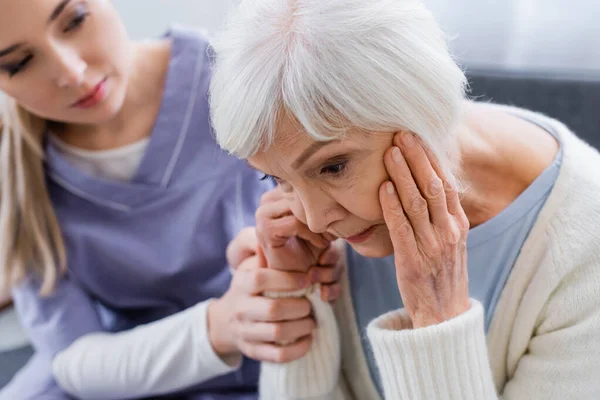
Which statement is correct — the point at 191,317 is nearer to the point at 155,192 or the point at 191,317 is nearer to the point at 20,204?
the point at 155,192

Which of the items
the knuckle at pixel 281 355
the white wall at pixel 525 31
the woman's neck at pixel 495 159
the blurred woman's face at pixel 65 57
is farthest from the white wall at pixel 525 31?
the knuckle at pixel 281 355

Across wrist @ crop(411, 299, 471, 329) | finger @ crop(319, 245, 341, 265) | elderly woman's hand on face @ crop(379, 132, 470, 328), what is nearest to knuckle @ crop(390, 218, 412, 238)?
Answer: elderly woman's hand on face @ crop(379, 132, 470, 328)

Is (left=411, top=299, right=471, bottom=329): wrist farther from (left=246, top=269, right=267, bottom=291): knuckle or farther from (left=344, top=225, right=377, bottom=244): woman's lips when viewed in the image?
(left=246, top=269, right=267, bottom=291): knuckle

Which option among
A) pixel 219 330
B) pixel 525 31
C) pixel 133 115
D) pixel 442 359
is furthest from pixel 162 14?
pixel 442 359

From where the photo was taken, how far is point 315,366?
0.85 meters

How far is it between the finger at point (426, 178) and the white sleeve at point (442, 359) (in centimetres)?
11

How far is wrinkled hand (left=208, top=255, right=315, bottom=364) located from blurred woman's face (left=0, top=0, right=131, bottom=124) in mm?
317

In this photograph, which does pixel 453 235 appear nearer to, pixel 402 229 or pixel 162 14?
pixel 402 229

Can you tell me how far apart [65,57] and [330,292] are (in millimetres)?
455

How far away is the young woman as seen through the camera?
0.92 metres

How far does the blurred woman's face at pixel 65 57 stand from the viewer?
785 millimetres

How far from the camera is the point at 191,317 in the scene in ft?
3.01

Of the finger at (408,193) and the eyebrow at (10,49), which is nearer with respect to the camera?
the finger at (408,193)

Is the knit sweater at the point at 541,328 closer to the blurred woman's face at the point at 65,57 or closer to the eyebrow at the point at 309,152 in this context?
the eyebrow at the point at 309,152
